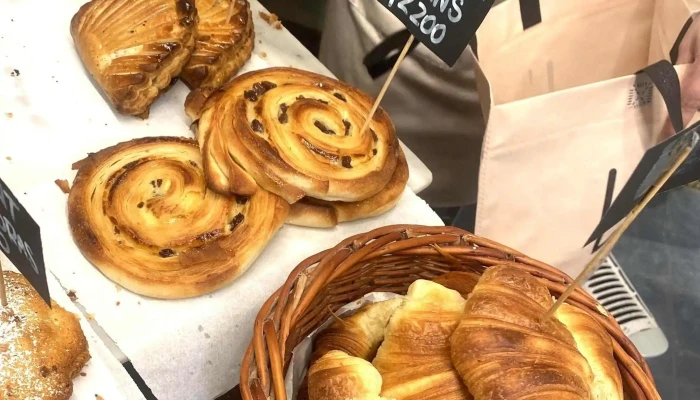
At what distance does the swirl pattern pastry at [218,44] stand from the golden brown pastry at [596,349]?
1.06m

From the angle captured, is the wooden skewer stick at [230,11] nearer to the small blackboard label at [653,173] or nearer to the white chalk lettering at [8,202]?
the white chalk lettering at [8,202]

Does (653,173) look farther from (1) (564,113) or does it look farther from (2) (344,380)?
(2) (344,380)

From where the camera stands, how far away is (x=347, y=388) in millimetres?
1134

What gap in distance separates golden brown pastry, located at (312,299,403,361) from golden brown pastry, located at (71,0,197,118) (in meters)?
0.74

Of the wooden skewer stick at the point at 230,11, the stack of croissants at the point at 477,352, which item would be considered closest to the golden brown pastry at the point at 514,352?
the stack of croissants at the point at 477,352

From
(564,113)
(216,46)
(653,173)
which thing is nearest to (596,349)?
(653,173)

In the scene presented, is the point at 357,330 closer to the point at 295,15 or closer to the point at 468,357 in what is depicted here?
the point at 468,357

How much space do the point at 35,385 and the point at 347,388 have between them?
1.69 ft

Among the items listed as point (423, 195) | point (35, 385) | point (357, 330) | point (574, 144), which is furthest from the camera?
point (423, 195)

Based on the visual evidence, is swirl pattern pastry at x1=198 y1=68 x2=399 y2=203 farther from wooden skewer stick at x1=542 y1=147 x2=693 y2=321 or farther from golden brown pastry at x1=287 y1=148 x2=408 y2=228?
wooden skewer stick at x1=542 y1=147 x2=693 y2=321

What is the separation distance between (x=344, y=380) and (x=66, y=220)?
739mm

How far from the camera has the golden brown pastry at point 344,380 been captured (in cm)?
113

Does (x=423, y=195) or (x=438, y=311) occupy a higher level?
(x=438, y=311)

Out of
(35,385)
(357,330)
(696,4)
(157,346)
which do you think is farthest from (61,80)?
(696,4)
